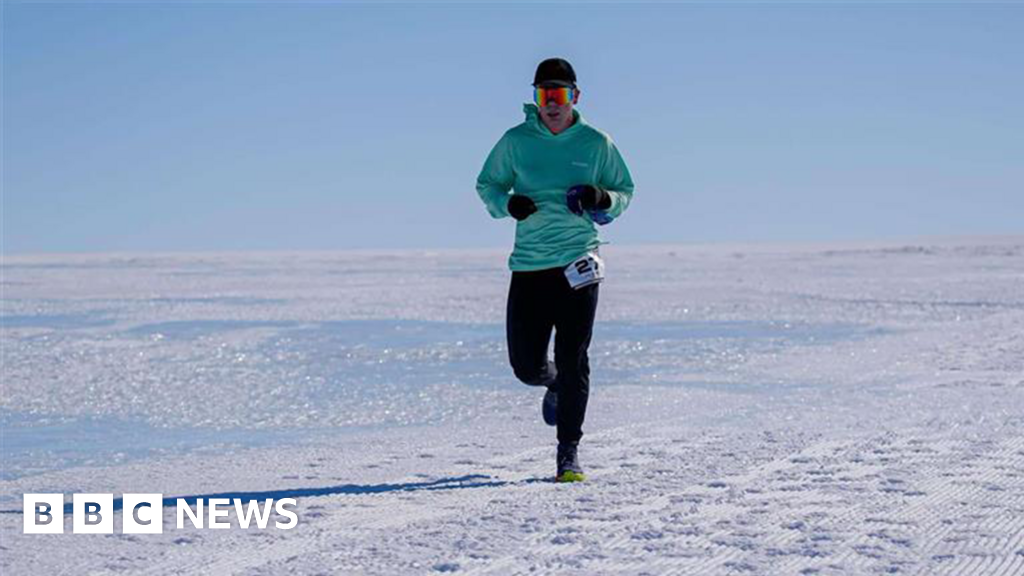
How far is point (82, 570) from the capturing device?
360 centimetres

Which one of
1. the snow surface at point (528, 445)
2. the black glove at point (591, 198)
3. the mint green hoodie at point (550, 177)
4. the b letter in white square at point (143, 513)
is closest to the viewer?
the snow surface at point (528, 445)

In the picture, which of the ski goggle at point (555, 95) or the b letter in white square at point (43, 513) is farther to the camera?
the ski goggle at point (555, 95)

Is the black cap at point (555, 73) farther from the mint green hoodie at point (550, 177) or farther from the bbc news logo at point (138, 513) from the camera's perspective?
the bbc news logo at point (138, 513)

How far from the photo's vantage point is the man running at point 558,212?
15.9 ft

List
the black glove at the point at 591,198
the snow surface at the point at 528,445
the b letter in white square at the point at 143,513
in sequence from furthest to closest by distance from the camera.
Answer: the black glove at the point at 591,198 → the b letter in white square at the point at 143,513 → the snow surface at the point at 528,445

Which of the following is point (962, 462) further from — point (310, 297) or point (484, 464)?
point (310, 297)

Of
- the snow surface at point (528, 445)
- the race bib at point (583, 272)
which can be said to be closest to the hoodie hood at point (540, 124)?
the race bib at point (583, 272)

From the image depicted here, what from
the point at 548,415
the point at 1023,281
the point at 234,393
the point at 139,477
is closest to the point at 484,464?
the point at 548,415

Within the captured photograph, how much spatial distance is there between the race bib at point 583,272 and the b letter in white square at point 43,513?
80.3 inches

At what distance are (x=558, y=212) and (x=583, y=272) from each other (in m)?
0.26

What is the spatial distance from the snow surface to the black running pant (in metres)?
0.34

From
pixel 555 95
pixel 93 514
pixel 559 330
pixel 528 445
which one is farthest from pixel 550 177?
pixel 93 514

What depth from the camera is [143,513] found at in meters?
A: 4.35

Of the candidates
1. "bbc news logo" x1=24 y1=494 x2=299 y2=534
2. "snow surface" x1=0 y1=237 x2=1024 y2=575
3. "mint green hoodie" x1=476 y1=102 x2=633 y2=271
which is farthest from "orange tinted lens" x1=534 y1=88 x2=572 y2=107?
"bbc news logo" x1=24 y1=494 x2=299 y2=534
